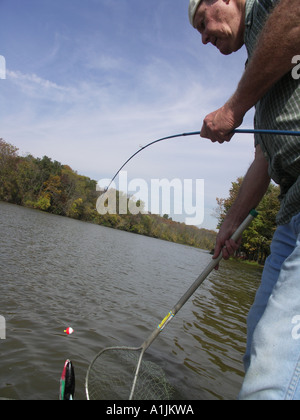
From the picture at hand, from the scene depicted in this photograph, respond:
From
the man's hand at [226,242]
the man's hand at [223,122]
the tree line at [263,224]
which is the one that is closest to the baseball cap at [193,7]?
the man's hand at [223,122]

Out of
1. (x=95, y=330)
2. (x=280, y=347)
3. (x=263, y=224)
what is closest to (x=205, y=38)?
(x=280, y=347)

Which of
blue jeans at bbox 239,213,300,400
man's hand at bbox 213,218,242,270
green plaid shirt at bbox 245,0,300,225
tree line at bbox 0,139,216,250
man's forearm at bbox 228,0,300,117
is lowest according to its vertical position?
blue jeans at bbox 239,213,300,400

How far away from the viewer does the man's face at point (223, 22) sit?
2.05m

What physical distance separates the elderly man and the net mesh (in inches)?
68.5

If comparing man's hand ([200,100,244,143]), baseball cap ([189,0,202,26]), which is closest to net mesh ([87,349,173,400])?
man's hand ([200,100,244,143])

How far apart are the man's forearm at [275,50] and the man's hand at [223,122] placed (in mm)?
184

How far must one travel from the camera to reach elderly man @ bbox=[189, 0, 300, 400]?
1364 millimetres

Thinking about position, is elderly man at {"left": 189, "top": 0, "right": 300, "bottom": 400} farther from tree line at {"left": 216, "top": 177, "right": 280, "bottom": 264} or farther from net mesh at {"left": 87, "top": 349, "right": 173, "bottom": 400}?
tree line at {"left": 216, "top": 177, "right": 280, "bottom": 264}

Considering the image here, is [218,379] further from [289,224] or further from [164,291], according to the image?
[164,291]

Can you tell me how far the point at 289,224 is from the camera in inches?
72.9

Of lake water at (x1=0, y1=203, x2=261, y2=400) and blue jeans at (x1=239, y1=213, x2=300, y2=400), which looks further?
lake water at (x1=0, y1=203, x2=261, y2=400)

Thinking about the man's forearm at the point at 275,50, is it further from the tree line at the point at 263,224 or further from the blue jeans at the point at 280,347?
the tree line at the point at 263,224
